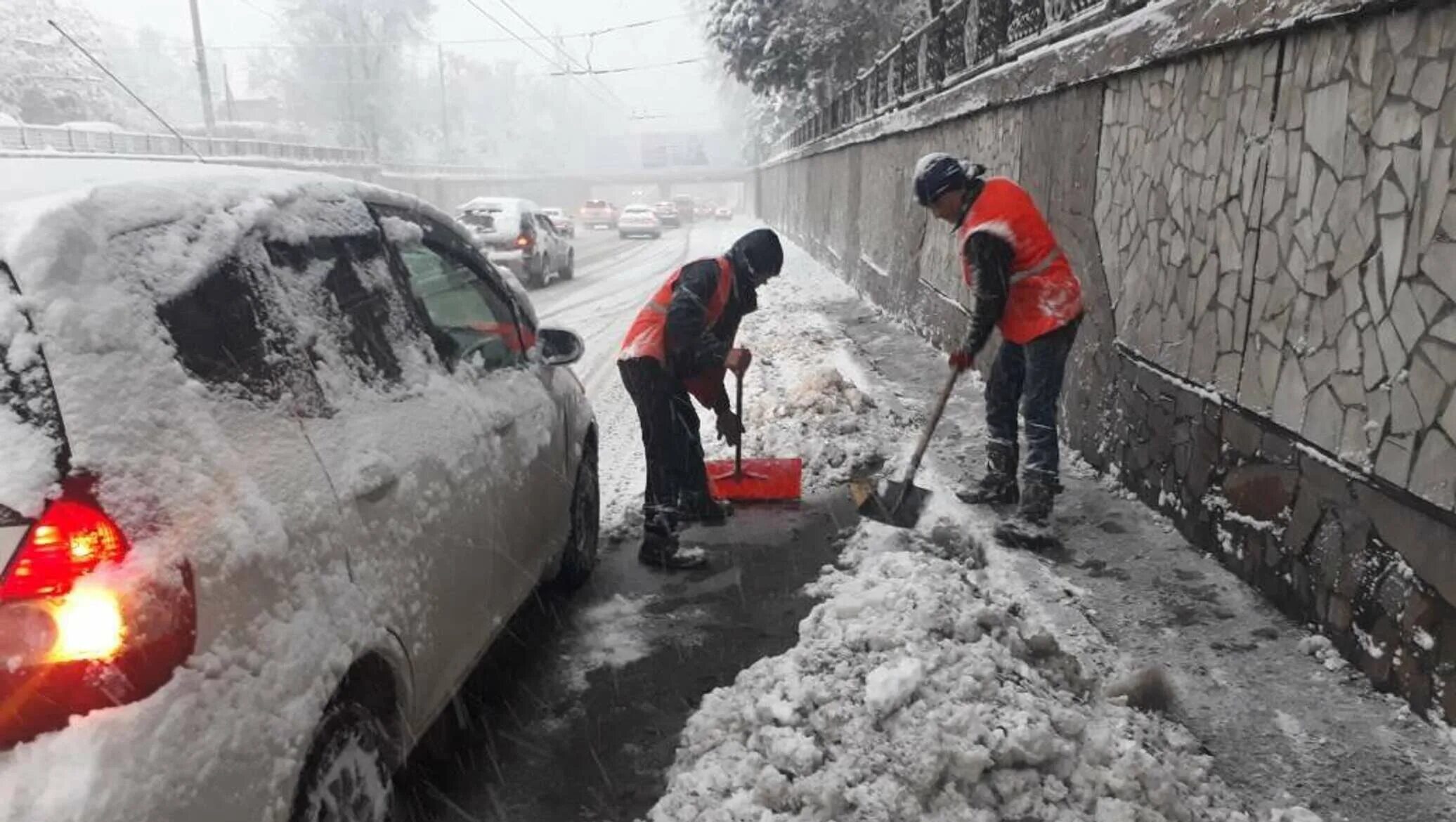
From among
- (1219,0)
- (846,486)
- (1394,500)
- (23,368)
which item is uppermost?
(1219,0)

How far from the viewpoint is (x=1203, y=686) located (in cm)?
357

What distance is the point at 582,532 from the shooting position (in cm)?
460

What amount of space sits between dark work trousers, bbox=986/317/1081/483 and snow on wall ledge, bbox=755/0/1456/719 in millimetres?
588

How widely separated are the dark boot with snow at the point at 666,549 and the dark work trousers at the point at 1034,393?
5.90 feet

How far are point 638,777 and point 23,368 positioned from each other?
2079mm

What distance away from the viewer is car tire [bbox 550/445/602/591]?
447 cm

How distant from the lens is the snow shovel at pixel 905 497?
5082 mm

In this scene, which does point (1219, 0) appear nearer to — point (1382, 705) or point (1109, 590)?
point (1109, 590)

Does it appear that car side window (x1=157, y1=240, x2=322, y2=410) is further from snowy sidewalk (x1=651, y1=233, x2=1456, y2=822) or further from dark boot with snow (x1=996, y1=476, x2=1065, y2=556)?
dark boot with snow (x1=996, y1=476, x2=1065, y2=556)

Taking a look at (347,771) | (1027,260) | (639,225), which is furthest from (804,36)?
(347,771)

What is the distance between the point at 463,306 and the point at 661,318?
3.89 ft

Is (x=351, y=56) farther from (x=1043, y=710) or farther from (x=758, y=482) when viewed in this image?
(x=1043, y=710)

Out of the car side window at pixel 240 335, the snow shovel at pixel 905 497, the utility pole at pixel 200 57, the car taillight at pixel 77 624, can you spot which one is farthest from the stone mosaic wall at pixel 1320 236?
the utility pole at pixel 200 57

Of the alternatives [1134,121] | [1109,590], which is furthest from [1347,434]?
[1134,121]
